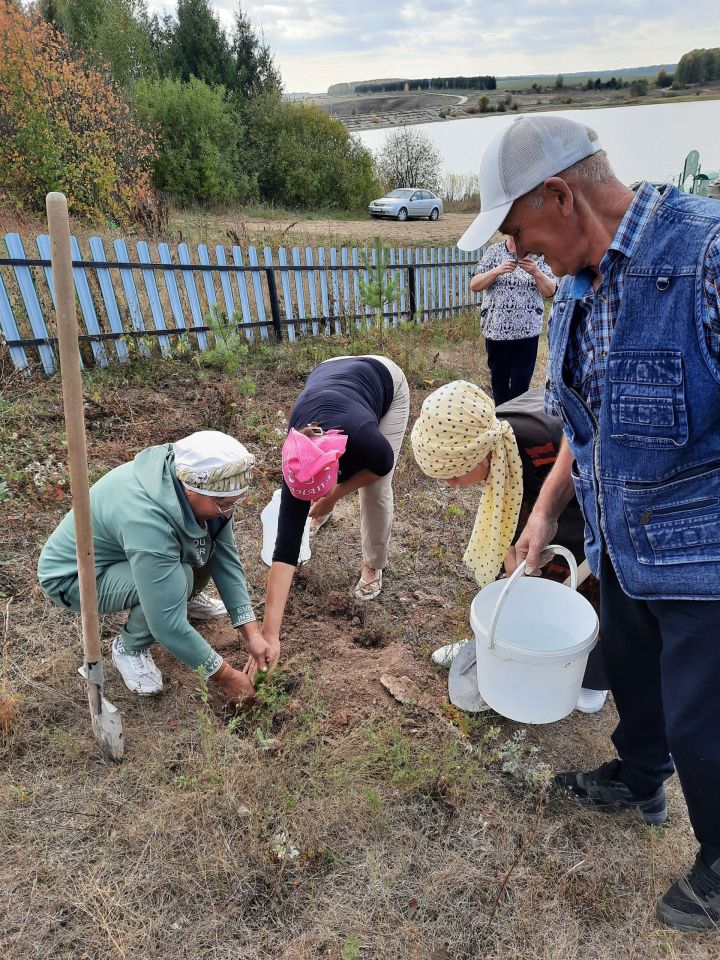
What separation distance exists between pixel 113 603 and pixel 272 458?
214 cm

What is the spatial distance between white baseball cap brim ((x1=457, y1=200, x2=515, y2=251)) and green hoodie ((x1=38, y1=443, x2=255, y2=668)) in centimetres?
120

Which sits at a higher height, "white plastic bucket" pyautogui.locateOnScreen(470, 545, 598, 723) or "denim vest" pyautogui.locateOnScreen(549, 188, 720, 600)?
"denim vest" pyautogui.locateOnScreen(549, 188, 720, 600)

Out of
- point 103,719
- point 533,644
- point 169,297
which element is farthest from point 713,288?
point 169,297

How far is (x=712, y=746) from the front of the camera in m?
1.42

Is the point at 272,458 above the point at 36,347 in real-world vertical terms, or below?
below

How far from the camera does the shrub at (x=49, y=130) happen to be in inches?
348

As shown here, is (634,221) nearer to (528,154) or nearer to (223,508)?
(528,154)

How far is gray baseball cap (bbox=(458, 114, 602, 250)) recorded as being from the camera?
1.19 meters

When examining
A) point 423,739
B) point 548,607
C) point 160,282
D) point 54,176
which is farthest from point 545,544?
point 54,176

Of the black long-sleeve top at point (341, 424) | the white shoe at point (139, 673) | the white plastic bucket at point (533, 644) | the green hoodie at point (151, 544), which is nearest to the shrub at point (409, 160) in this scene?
the black long-sleeve top at point (341, 424)

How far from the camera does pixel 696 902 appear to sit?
161cm

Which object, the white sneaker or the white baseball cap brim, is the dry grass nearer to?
the white sneaker

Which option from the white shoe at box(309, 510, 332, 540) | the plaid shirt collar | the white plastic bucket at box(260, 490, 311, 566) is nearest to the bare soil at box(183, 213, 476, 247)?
the white shoe at box(309, 510, 332, 540)

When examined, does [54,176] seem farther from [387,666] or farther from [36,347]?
[387,666]
